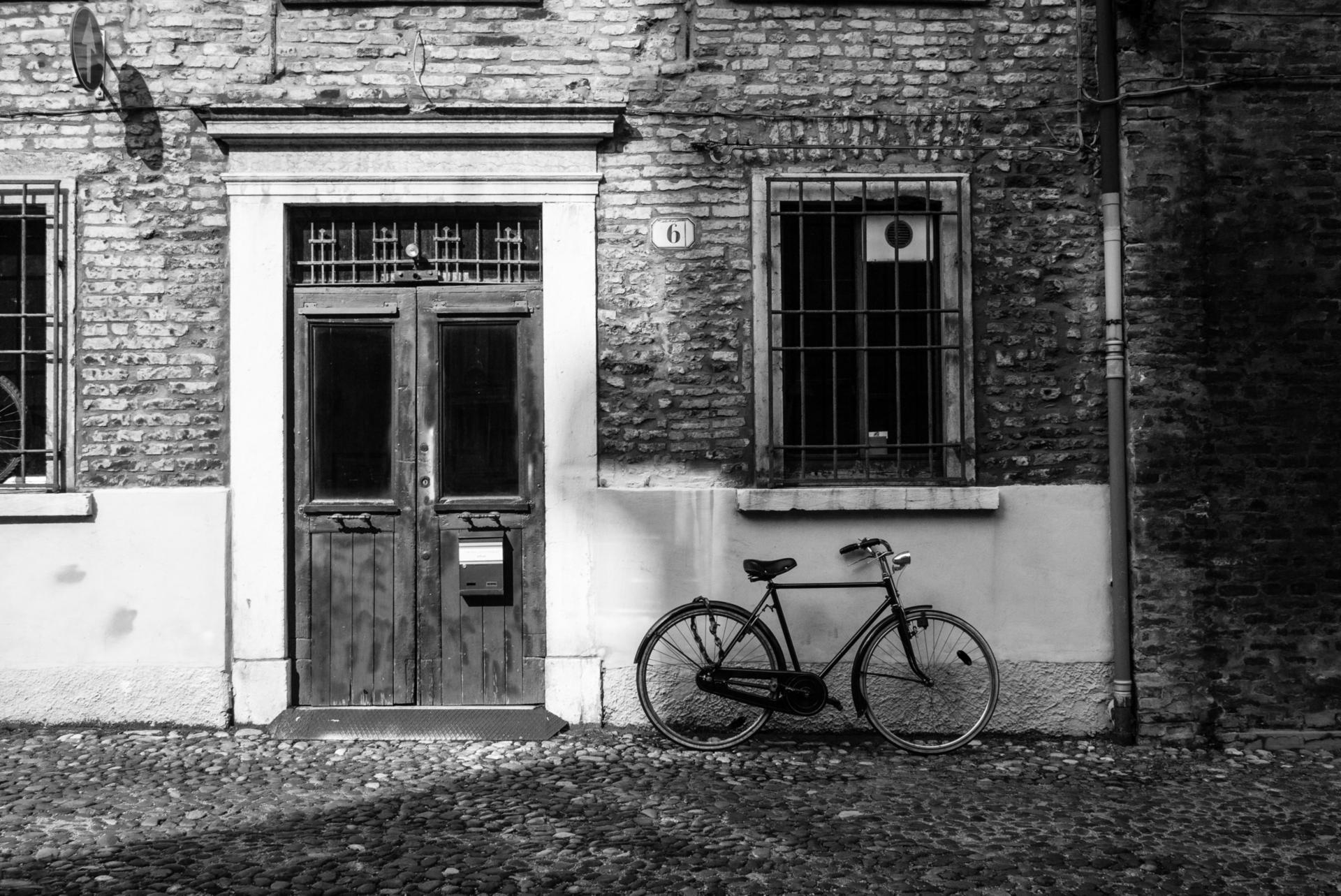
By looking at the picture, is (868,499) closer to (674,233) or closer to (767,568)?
(767,568)

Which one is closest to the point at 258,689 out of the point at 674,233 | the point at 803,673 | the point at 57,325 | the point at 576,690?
the point at 576,690

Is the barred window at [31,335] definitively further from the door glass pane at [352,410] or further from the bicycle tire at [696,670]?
the bicycle tire at [696,670]

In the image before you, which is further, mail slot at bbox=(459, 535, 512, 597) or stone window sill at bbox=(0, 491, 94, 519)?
mail slot at bbox=(459, 535, 512, 597)

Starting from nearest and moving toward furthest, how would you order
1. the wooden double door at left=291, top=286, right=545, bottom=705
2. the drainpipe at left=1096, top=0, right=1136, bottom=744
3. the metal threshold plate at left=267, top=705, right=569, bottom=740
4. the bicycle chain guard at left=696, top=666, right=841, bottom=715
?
the bicycle chain guard at left=696, top=666, right=841, bottom=715
the metal threshold plate at left=267, top=705, right=569, bottom=740
the drainpipe at left=1096, top=0, right=1136, bottom=744
the wooden double door at left=291, top=286, right=545, bottom=705

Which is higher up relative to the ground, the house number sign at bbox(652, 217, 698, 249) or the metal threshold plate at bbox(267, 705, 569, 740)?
the house number sign at bbox(652, 217, 698, 249)

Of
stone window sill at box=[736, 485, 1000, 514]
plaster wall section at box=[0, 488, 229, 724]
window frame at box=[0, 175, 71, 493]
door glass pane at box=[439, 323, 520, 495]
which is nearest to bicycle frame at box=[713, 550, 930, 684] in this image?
stone window sill at box=[736, 485, 1000, 514]

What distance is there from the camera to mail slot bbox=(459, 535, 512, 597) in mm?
6293

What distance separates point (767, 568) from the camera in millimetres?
5855

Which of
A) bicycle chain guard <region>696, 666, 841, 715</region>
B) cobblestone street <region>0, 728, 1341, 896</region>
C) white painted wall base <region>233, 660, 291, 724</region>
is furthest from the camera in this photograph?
white painted wall base <region>233, 660, 291, 724</region>

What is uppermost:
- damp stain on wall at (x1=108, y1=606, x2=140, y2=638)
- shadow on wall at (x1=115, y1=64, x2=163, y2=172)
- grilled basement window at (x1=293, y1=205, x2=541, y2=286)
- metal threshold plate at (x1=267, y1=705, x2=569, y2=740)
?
shadow on wall at (x1=115, y1=64, x2=163, y2=172)

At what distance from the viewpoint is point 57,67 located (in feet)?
20.8

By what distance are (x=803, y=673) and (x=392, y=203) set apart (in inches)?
137

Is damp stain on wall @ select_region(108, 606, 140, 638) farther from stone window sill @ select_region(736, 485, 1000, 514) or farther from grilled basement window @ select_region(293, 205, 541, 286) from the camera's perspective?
stone window sill @ select_region(736, 485, 1000, 514)

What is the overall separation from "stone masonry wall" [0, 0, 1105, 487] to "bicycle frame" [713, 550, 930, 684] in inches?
30.0
